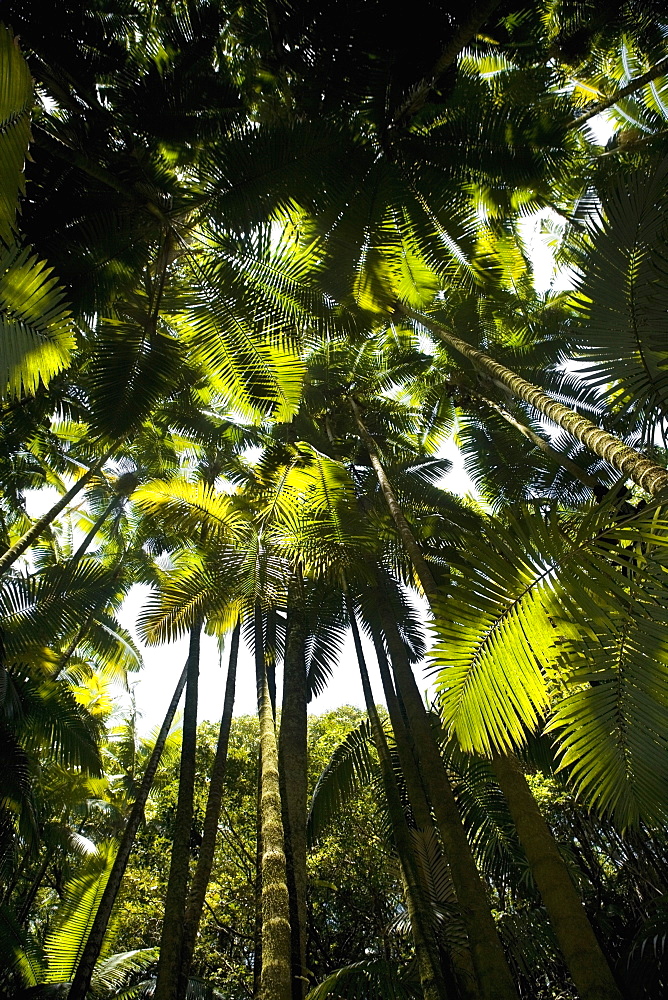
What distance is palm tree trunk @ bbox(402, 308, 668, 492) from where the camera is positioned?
223cm

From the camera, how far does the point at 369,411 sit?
985 centimetres

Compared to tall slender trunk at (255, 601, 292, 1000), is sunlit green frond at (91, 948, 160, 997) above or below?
above

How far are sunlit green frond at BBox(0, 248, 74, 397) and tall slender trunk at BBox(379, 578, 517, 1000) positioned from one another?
4.00 metres

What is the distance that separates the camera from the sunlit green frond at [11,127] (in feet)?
7.50

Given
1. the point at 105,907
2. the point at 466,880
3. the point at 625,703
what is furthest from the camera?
the point at 105,907

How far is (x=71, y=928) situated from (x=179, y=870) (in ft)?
11.8

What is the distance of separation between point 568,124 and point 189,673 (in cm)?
836

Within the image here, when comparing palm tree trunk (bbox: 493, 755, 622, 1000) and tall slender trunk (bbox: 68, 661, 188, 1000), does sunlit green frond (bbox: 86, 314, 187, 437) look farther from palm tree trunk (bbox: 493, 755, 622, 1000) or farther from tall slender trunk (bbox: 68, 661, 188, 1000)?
tall slender trunk (bbox: 68, 661, 188, 1000)

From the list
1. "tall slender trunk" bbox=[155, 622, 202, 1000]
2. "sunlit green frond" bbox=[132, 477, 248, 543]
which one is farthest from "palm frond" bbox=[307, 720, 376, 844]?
"sunlit green frond" bbox=[132, 477, 248, 543]

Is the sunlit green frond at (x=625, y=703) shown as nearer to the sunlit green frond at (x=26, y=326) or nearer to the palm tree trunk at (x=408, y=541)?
the palm tree trunk at (x=408, y=541)

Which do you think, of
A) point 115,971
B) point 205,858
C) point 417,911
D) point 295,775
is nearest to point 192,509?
point 295,775

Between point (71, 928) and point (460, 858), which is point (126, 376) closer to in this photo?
point (460, 858)

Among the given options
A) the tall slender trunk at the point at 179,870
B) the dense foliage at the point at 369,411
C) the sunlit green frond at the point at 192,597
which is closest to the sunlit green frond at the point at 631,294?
the dense foliage at the point at 369,411

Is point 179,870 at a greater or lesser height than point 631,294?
greater
